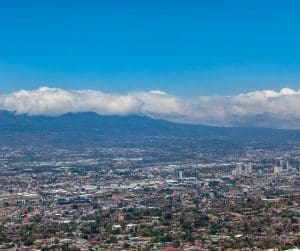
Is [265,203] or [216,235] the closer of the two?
[216,235]

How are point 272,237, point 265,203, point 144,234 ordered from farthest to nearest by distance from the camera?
point 265,203 → point 144,234 → point 272,237

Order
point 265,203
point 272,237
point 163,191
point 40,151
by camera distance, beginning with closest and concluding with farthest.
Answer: point 272,237
point 265,203
point 163,191
point 40,151

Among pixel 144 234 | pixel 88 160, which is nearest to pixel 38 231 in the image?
pixel 144 234

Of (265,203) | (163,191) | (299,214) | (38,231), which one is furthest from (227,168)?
(38,231)

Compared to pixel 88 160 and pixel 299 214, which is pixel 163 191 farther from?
pixel 88 160

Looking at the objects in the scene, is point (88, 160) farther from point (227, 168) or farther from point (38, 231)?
point (38, 231)

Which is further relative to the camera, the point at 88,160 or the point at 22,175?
the point at 88,160

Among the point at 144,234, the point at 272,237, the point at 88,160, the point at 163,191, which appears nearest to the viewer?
the point at 272,237

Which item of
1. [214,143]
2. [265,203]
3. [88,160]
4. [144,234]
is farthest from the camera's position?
[214,143]
